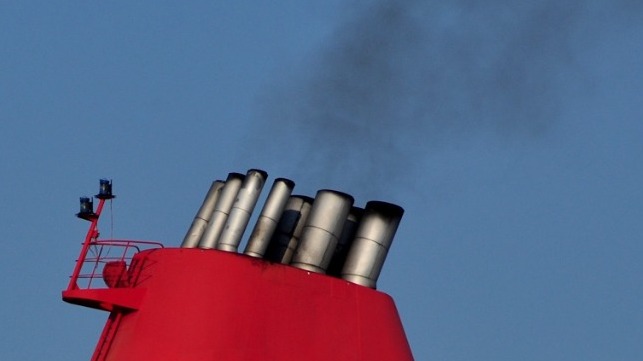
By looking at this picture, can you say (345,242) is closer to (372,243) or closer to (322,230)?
(372,243)

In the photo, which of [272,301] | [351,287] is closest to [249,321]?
[272,301]

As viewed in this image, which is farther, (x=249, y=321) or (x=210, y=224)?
(x=210, y=224)

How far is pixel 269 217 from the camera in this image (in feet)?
74.1

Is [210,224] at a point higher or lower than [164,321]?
higher

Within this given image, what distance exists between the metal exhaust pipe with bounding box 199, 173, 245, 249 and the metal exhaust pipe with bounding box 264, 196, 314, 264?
84 centimetres

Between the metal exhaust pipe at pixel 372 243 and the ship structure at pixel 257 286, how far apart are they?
2 cm

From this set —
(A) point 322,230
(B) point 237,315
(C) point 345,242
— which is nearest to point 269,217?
(A) point 322,230

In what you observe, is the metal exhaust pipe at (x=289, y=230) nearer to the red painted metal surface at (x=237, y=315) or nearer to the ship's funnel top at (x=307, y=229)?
the ship's funnel top at (x=307, y=229)

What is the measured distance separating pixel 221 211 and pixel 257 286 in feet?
7.48

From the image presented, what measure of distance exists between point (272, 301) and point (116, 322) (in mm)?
2492

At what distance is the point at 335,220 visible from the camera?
2245 cm

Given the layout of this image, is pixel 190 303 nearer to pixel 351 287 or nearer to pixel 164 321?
pixel 164 321

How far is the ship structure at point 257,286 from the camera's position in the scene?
20.9 metres

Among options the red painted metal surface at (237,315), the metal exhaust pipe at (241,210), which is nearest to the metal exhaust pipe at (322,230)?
the red painted metal surface at (237,315)
